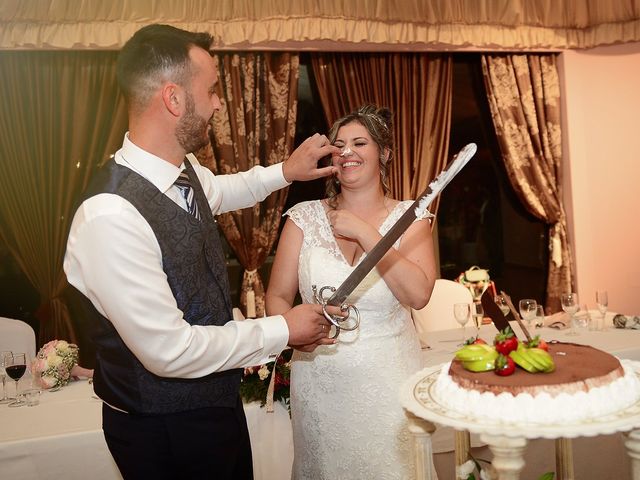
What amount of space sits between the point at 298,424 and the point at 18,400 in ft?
4.60

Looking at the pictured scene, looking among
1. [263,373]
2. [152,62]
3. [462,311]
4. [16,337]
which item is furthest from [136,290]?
[16,337]

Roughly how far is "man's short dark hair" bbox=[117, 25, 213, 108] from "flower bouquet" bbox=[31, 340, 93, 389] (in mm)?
1864

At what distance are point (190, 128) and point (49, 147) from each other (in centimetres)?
381

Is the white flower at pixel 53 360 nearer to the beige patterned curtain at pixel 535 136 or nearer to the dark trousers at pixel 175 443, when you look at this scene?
the dark trousers at pixel 175 443

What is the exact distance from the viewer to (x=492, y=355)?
1745 mm

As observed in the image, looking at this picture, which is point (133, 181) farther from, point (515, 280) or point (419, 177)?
point (515, 280)

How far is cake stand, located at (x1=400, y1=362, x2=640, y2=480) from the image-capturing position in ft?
4.68

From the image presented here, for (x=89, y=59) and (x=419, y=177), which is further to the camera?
(x=419, y=177)

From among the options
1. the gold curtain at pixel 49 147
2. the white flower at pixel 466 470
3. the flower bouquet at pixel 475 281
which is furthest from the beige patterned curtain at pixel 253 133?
the white flower at pixel 466 470

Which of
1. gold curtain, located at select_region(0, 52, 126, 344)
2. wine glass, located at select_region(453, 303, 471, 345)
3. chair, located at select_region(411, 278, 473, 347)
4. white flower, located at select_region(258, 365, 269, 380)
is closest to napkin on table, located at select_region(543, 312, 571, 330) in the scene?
chair, located at select_region(411, 278, 473, 347)

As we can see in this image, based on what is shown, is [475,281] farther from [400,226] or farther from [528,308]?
[400,226]

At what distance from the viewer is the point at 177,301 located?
76.4 inches

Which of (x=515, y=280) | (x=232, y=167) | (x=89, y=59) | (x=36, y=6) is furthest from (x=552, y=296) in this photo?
(x=36, y=6)

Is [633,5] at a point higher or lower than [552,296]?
higher
